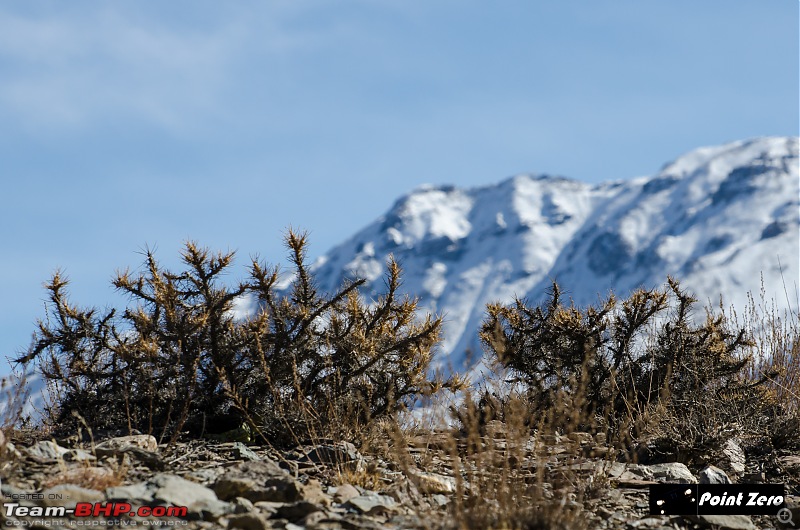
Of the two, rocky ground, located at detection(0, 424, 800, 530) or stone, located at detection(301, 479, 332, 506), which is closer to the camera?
rocky ground, located at detection(0, 424, 800, 530)

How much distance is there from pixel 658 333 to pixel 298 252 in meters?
3.87

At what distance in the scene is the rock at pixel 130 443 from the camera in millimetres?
5789

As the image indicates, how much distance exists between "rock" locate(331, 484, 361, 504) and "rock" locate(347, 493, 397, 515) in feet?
0.23

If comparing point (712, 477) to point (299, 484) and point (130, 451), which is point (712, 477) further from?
point (130, 451)

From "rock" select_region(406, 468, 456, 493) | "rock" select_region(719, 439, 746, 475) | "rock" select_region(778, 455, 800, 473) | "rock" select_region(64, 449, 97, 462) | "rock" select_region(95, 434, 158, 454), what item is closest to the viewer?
"rock" select_region(64, 449, 97, 462)

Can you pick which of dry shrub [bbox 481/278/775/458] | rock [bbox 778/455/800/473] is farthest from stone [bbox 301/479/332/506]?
rock [bbox 778/455/800/473]

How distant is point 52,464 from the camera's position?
5.47 metres

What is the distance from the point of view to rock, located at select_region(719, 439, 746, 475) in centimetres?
724

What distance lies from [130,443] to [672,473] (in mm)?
4081

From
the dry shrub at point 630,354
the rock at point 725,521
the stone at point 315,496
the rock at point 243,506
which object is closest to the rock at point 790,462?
the dry shrub at point 630,354

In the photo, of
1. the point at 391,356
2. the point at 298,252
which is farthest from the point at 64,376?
the point at 391,356

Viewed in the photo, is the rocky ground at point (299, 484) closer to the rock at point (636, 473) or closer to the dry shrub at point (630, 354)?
the rock at point (636, 473)

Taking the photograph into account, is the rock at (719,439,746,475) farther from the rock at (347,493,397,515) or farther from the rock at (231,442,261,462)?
the rock at (231,442,261,462)

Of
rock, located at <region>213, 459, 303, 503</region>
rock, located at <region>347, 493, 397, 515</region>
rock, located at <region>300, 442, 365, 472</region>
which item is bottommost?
rock, located at <region>347, 493, 397, 515</region>
